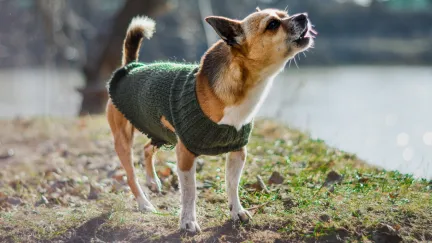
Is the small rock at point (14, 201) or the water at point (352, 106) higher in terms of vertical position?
the small rock at point (14, 201)

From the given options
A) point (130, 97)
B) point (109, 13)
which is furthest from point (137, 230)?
point (109, 13)

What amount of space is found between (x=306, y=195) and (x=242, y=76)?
1105 mm

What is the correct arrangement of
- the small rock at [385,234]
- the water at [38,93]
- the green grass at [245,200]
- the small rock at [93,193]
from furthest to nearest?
the water at [38,93] < the small rock at [93,193] < the green grass at [245,200] < the small rock at [385,234]

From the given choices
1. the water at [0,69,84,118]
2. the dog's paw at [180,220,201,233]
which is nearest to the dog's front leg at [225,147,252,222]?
the dog's paw at [180,220,201,233]

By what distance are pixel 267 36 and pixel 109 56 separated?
826 centimetres

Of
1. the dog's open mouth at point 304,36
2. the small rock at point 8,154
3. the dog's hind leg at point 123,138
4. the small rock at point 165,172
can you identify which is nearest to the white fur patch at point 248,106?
the dog's open mouth at point 304,36

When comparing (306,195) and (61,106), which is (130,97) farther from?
(61,106)

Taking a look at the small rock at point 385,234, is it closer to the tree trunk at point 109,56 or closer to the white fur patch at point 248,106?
the white fur patch at point 248,106

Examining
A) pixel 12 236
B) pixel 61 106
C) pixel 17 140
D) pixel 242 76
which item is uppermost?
pixel 242 76

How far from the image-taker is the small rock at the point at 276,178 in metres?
5.08

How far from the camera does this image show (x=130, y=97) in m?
4.88

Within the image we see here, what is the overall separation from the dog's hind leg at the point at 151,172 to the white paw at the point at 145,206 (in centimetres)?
46

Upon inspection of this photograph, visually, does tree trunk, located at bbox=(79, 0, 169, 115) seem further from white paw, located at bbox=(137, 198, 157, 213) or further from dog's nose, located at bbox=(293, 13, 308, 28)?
dog's nose, located at bbox=(293, 13, 308, 28)

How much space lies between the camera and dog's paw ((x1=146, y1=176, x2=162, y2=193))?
17.4 feet
